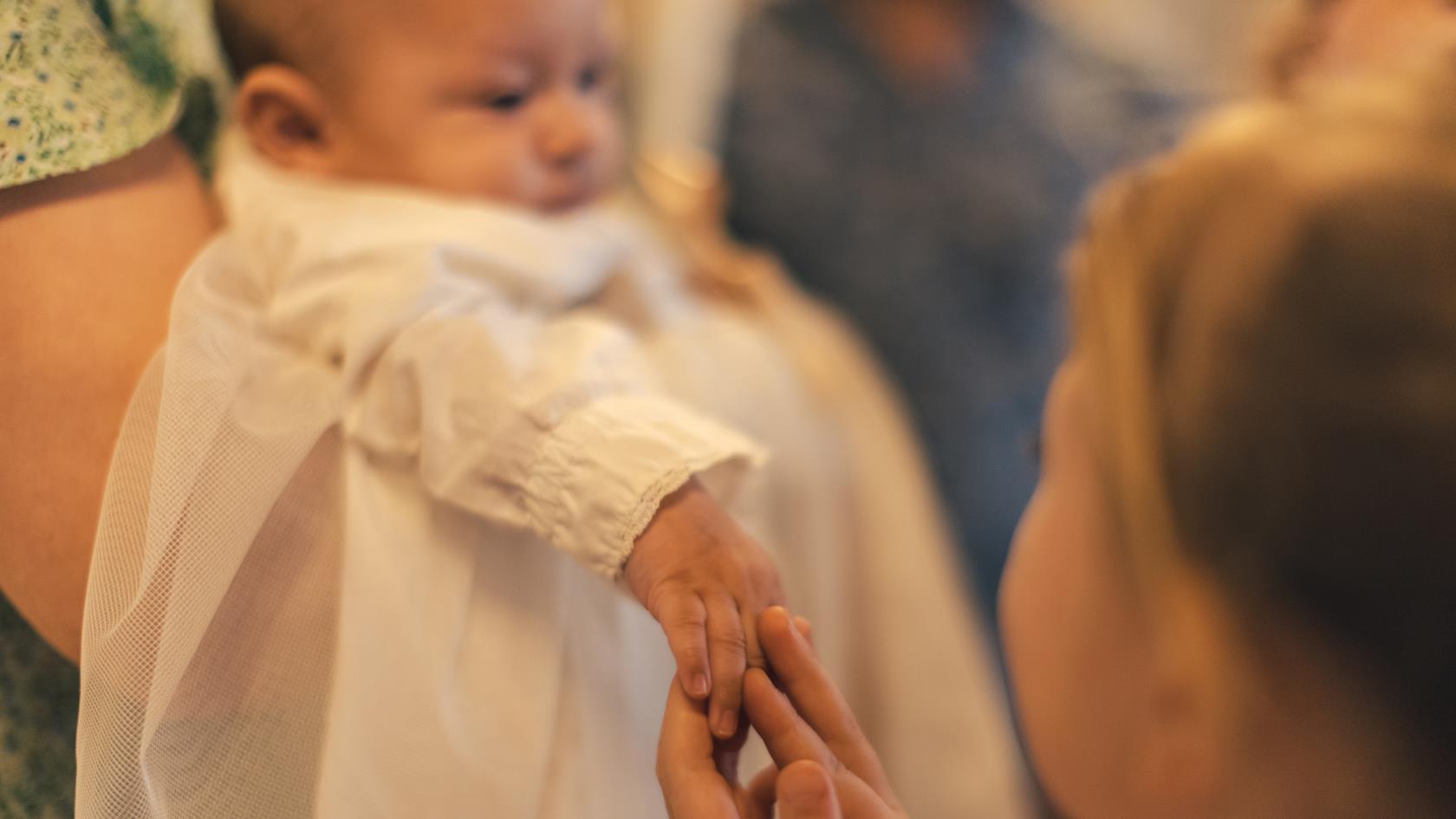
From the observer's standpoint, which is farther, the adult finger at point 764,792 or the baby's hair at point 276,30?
the baby's hair at point 276,30

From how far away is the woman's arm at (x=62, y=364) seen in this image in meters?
0.52

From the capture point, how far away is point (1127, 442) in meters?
0.46

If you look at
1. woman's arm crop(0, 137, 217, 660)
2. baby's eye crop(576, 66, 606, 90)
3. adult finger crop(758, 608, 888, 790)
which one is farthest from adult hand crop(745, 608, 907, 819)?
baby's eye crop(576, 66, 606, 90)

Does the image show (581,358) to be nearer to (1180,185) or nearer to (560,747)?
(560,747)

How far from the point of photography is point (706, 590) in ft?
1.66

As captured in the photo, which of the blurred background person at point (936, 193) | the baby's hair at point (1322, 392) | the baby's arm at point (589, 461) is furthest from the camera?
the blurred background person at point (936, 193)

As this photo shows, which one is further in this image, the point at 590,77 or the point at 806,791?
the point at 590,77

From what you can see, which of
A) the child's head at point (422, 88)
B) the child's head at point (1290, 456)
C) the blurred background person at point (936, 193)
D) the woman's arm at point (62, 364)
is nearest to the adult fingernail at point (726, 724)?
the child's head at point (1290, 456)

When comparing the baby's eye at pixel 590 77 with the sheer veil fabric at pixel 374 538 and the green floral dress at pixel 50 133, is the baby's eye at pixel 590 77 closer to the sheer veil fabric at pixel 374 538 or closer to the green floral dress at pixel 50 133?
the sheer veil fabric at pixel 374 538

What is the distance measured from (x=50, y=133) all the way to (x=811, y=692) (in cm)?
48

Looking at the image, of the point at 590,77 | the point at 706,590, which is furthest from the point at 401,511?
the point at 590,77

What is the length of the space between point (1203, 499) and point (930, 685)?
2.19 feet

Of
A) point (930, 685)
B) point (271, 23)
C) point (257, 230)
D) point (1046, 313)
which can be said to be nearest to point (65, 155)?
point (257, 230)

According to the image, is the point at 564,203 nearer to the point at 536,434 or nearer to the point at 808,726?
the point at 536,434
